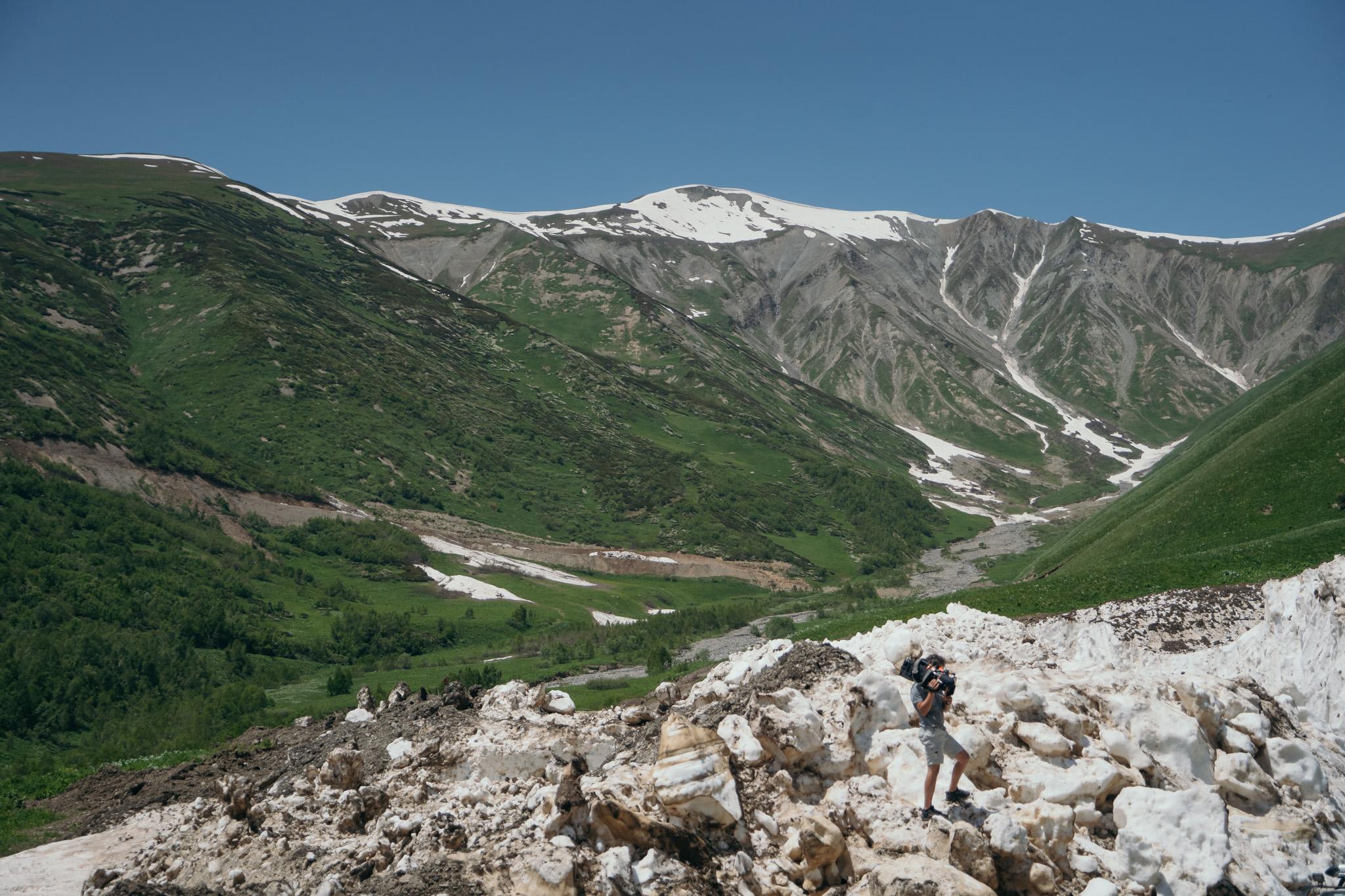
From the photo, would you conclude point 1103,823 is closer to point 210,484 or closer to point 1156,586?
point 1156,586

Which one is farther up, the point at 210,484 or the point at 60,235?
the point at 60,235

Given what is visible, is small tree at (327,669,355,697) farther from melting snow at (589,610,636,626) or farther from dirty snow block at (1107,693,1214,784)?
dirty snow block at (1107,693,1214,784)

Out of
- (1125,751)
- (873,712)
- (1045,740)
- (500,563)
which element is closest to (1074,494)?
(500,563)

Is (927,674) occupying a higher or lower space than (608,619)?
higher

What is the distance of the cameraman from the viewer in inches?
505

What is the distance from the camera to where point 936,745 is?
1284cm

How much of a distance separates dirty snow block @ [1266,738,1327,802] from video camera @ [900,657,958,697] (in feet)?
19.1

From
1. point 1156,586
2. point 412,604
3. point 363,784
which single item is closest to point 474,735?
point 363,784

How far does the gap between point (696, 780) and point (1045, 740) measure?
222 inches

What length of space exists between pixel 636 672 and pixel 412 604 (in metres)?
38.6

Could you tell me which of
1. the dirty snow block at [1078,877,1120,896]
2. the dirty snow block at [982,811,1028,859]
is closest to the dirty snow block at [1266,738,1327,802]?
the dirty snow block at [1078,877,1120,896]

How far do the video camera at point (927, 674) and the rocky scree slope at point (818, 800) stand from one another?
821 mm

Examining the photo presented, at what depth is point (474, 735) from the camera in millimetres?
17062

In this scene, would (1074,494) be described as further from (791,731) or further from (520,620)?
(791,731)
